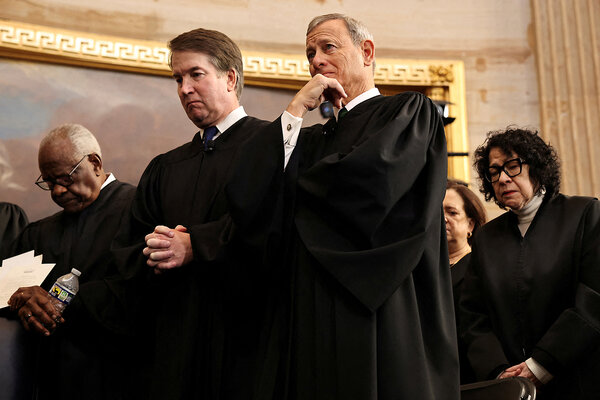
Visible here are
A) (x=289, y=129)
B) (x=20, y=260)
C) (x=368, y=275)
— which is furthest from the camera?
(x=20, y=260)

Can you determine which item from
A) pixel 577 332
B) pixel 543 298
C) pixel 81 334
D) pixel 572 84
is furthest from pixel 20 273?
pixel 572 84

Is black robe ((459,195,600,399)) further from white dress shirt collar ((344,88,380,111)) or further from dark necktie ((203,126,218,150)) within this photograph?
dark necktie ((203,126,218,150))

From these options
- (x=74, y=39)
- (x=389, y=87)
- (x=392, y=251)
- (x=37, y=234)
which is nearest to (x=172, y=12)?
(x=74, y=39)

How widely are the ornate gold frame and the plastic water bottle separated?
227cm

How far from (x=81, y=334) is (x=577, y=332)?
2.37 m

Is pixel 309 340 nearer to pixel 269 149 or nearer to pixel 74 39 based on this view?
pixel 269 149

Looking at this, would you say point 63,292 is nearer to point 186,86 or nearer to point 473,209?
point 186,86

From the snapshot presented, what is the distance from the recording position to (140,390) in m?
3.61

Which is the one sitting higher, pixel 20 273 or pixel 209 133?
pixel 209 133

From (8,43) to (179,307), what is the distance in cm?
293

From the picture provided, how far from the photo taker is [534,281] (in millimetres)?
3613

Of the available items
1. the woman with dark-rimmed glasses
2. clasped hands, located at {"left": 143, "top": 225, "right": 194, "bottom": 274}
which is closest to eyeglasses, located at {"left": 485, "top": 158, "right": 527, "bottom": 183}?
the woman with dark-rimmed glasses

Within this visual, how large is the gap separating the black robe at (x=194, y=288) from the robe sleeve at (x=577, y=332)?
52.2 inches

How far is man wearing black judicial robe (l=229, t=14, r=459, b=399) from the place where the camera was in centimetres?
256
